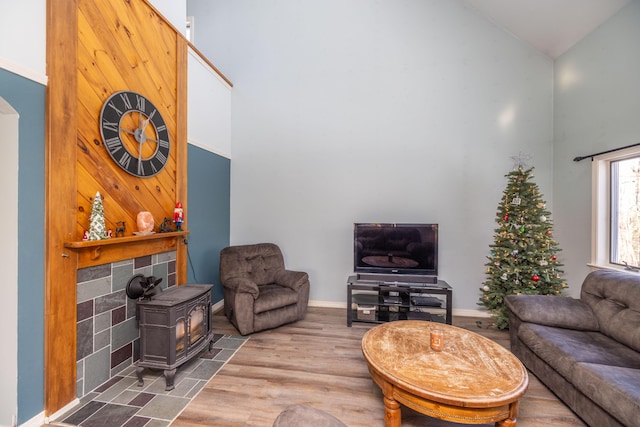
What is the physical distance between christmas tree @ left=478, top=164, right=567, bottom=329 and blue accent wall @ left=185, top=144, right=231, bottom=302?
3550 millimetres

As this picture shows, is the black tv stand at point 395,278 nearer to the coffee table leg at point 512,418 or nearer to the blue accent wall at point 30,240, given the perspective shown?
the coffee table leg at point 512,418

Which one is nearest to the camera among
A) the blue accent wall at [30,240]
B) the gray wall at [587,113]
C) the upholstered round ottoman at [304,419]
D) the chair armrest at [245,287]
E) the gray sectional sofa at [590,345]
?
the upholstered round ottoman at [304,419]

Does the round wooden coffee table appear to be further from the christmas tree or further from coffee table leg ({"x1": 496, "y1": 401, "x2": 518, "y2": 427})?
the christmas tree

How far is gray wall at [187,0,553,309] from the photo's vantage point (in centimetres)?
383

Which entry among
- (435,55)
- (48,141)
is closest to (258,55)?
(435,55)

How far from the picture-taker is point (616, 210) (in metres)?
3.04

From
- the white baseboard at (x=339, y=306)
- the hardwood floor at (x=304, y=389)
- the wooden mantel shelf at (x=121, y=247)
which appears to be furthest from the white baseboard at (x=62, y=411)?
the white baseboard at (x=339, y=306)

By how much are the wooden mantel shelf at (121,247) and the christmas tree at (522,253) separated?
364cm

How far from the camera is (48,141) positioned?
6.09 ft

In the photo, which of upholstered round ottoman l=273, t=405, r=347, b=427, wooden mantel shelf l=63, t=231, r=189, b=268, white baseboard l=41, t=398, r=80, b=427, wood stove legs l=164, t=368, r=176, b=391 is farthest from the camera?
wood stove legs l=164, t=368, r=176, b=391

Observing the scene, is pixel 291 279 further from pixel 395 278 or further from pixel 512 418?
pixel 512 418

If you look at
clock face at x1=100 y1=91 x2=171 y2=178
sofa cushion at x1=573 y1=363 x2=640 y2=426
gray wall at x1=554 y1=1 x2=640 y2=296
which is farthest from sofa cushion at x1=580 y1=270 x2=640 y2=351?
clock face at x1=100 y1=91 x2=171 y2=178

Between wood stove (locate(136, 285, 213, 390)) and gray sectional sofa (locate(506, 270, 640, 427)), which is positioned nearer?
gray sectional sofa (locate(506, 270, 640, 427))

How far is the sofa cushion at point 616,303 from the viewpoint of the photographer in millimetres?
2093
